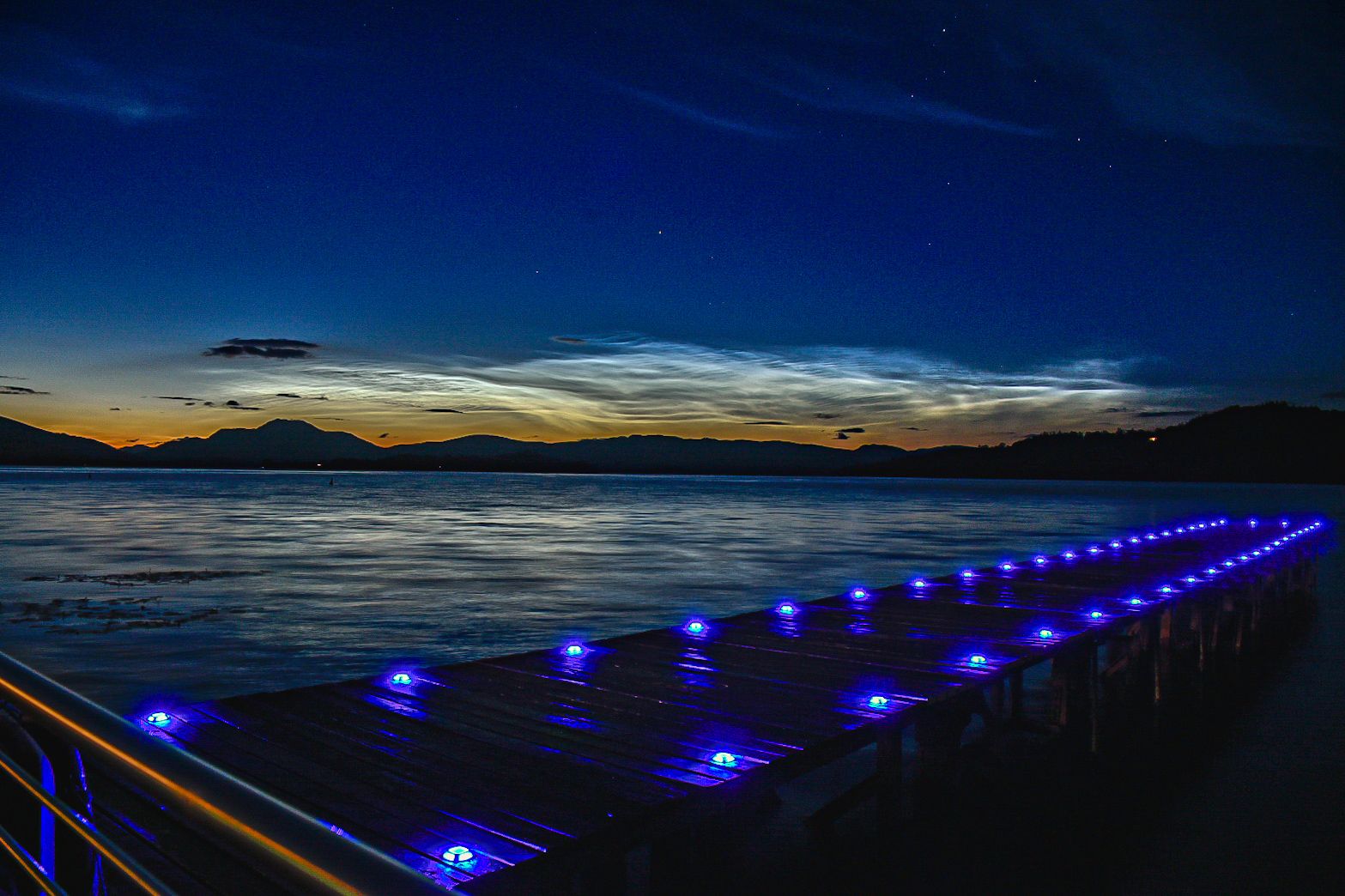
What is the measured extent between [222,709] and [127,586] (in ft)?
56.7

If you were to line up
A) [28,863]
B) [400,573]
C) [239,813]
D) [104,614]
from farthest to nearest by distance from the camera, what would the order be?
[400,573]
[104,614]
[28,863]
[239,813]

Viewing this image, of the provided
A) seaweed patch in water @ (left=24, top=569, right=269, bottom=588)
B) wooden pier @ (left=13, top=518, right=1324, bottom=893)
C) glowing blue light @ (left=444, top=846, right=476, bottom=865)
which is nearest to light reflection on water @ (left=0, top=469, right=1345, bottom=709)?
seaweed patch in water @ (left=24, top=569, right=269, bottom=588)

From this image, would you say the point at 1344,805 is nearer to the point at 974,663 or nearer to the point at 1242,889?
the point at 1242,889

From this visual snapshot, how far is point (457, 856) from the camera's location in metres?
3.59

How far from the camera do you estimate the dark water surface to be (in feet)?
26.4

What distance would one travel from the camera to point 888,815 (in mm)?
6262

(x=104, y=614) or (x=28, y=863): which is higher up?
(x=28, y=863)

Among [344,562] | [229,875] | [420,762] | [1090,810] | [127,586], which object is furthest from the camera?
[344,562]

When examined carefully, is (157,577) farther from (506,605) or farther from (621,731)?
(621,731)

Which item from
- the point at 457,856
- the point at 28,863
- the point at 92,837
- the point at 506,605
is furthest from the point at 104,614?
the point at 92,837

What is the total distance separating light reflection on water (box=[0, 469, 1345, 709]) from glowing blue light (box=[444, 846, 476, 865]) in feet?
30.6

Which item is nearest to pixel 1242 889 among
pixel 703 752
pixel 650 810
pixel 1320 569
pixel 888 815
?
pixel 888 815

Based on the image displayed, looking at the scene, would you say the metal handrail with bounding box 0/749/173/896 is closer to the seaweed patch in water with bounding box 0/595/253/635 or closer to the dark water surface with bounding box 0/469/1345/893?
the dark water surface with bounding box 0/469/1345/893

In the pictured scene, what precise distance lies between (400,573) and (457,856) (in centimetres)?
2095
